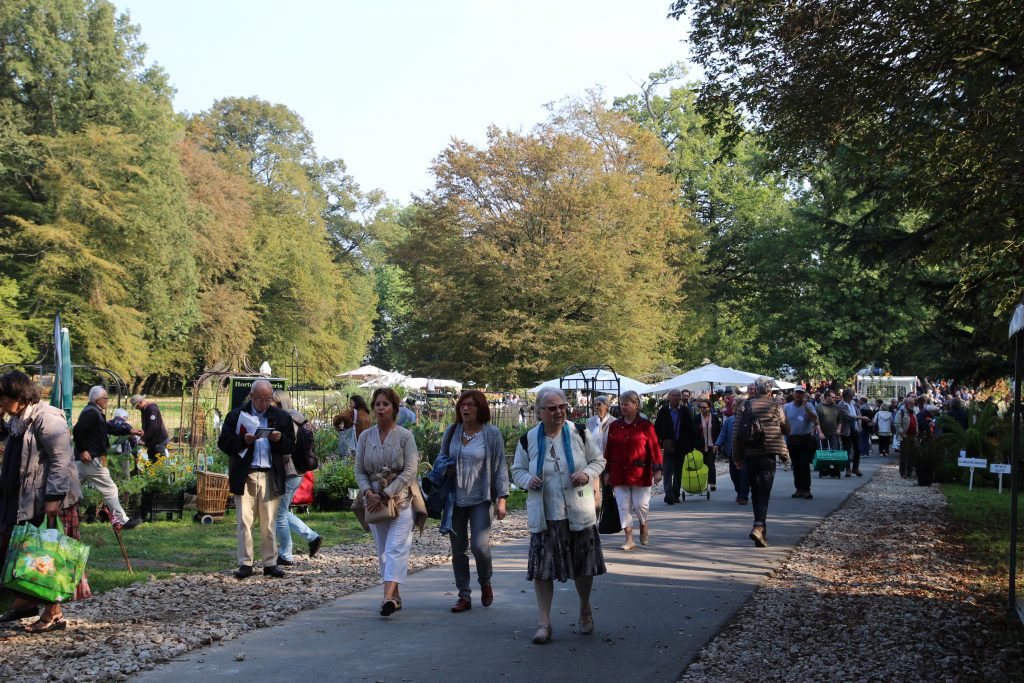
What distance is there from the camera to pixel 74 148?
140ft

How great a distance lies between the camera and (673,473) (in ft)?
57.6

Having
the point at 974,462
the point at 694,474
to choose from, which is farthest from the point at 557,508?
the point at 974,462

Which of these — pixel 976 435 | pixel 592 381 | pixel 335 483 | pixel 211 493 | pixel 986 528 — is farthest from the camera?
pixel 592 381

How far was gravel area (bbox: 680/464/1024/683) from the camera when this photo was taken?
266 inches

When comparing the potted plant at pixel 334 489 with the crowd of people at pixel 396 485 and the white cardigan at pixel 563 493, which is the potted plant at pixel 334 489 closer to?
the crowd of people at pixel 396 485

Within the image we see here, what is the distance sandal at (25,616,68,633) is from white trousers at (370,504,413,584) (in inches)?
90.7

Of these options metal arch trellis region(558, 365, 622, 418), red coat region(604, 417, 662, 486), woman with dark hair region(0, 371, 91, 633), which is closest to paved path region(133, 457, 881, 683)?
red coat region(604, 417, 662, 486)

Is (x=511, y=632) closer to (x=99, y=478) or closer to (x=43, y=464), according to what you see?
(x=43, y=464)

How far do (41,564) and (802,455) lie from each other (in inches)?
527

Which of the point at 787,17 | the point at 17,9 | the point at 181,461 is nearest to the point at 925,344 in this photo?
the point at 787,17

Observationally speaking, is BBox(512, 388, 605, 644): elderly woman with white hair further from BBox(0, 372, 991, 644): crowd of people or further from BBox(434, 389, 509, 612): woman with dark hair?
BBox(434, 389, 509, 612): woman with dark hair

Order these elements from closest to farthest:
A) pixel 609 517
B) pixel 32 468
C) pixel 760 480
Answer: pixel 32 468 < pixel 609 517 < pixel 760 480

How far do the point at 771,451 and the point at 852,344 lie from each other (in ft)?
125

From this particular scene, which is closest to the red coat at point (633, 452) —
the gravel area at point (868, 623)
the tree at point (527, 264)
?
the gravel area at point (868, 623)
